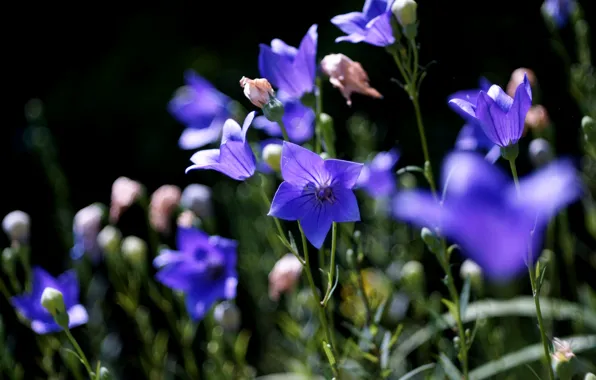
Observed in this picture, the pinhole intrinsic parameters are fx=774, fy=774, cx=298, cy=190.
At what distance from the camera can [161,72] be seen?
3977mm

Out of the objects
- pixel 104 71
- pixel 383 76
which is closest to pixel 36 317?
pixel 383 76

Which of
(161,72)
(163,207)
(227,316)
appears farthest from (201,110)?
(161,72)

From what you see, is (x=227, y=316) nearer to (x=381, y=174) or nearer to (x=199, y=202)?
(x=199, y=202)

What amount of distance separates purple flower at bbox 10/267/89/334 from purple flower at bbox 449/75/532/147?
0.99 m

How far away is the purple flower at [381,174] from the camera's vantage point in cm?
187

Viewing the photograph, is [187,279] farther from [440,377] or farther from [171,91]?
[171,91]

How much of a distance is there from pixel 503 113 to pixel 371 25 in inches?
11.5

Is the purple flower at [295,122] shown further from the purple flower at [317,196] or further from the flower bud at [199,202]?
the purple flower at [317,196]

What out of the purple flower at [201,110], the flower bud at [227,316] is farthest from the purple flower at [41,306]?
the purple flower at [201,110]

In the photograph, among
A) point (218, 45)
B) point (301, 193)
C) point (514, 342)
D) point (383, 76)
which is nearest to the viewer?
point (301, 193)

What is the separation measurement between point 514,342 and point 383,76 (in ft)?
5.06

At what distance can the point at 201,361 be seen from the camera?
307 centimetres

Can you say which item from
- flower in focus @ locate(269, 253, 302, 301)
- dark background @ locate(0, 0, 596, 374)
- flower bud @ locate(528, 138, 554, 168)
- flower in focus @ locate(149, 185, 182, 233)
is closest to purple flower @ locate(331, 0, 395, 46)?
flower bud @ locate(528, 138, 554, 168)

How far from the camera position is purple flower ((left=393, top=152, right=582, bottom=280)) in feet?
2.16
